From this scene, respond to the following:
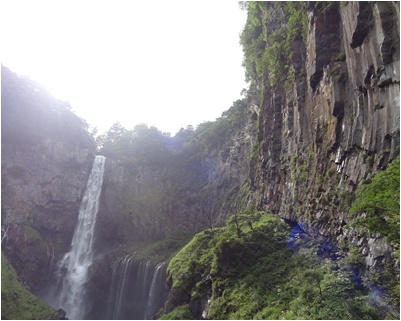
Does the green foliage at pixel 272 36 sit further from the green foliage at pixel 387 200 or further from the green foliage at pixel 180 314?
the green foliage at pixel 180 314

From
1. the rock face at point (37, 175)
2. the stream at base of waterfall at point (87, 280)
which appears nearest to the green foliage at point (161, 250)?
the stream at base of waterfall at point (87, 280)

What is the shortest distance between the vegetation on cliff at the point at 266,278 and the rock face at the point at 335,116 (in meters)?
1.60

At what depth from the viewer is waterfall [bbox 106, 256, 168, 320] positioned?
31.0 meters

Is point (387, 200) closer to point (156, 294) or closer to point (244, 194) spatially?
point (156, 294)

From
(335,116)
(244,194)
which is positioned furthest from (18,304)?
(335,116)

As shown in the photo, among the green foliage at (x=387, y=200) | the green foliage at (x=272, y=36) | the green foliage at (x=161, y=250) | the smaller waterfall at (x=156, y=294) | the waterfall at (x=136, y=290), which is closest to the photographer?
the green foliage at (x=387, y=200)

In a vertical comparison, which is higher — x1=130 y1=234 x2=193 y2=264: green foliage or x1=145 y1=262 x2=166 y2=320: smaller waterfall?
x1=130 y1=234 x2=193 y2=264: green foliage

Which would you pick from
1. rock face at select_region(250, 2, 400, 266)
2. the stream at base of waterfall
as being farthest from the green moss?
rock face at select_region(250, 2, 400, 266)

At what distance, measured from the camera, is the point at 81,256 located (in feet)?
143

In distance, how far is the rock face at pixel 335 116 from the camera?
39.1ft

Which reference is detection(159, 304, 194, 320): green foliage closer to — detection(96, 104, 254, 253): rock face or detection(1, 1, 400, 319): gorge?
detection(1, 1, 400, 319): gorge

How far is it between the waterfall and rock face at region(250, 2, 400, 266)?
45.4 feet

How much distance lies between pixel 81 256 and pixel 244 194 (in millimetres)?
22850

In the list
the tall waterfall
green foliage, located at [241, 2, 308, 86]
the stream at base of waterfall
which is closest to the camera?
green foliage, located at [241, 2, 308, 86]
